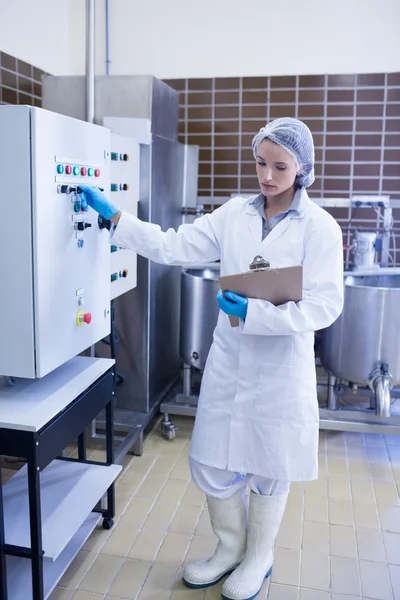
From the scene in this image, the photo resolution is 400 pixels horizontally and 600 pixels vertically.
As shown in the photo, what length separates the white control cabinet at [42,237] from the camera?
1405mm

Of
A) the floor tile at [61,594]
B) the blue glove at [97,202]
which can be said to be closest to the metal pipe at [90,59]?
the blue glove at [97,202]

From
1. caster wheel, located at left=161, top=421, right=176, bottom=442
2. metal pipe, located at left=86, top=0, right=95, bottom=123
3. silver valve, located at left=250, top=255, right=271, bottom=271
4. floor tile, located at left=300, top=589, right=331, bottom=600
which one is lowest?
floor tile, located at left=300, top=589, right=331, bottom=600

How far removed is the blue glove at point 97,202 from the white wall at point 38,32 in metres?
1.33

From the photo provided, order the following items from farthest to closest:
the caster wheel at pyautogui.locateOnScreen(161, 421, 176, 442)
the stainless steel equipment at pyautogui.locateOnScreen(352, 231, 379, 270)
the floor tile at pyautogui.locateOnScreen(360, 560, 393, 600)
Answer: the stainless steel equipment at pyautogui.locateOnScreen(352, 231, 379, 270) < the caster wheel at pyautogui.locateOnScreen(161, 421, 176, 442) < the floor tile at pyautogui.locateOnScreen(360, 560, 393, 600)

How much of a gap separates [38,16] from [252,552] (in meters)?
2.63

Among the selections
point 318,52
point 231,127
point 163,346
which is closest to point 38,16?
point 231,127

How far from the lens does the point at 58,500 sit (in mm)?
1780

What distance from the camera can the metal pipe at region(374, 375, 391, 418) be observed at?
2.50 m

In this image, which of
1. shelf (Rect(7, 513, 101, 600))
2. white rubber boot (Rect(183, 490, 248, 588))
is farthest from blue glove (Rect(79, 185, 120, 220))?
shelf (Rect(7, 513, 101, 600))

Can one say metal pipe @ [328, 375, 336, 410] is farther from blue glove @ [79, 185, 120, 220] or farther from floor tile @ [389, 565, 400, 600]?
blue glove @ [79, 185, 120, 220]

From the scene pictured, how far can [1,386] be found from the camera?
5.34 ft

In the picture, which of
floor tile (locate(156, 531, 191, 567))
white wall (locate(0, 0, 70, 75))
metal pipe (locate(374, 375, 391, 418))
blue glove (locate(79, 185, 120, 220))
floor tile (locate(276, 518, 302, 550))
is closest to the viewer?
blue glove (locate(79, 185, 120, 220))

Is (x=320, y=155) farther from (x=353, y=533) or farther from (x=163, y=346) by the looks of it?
(x=353, y=533)

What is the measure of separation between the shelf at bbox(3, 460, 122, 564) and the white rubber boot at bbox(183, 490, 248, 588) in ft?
1.19
